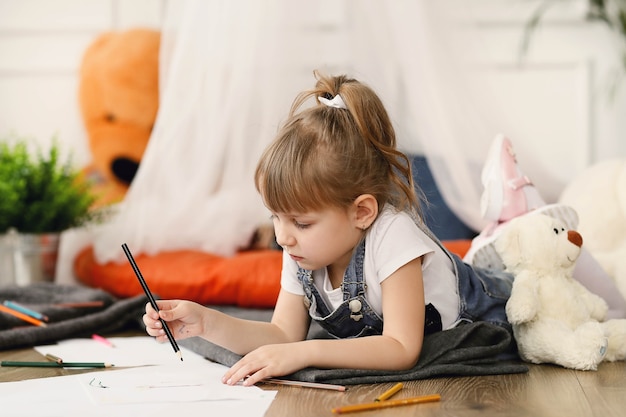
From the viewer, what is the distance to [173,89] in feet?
7.59

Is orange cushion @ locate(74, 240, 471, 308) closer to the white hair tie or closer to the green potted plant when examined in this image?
the green potted plant

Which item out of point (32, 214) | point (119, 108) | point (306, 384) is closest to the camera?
point (306, 384)

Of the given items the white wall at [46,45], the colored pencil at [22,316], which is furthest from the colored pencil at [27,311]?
the white wall at [46,45]

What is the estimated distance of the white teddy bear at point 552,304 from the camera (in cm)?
141

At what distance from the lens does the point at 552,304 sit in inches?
58.2

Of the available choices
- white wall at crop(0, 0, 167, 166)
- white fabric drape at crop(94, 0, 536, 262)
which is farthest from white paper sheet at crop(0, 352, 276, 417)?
white wall at crop(0, 0, 167, 166)

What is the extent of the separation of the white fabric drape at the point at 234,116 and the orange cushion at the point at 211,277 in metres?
0.09

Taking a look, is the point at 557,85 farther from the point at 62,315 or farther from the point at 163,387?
the point at 163,387

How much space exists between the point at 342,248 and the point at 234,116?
43.4 inches

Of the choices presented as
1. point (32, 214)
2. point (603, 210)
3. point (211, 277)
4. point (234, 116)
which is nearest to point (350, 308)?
point (211, 277)

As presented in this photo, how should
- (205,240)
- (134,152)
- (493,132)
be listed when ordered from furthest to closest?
1. (134,152)
2. (493,132)
3. (205,240)

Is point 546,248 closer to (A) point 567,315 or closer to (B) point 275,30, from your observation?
(A) point 567,315

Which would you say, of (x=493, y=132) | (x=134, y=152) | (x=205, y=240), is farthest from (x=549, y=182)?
(x=134, y=152)

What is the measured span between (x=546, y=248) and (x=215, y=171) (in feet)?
3.58
